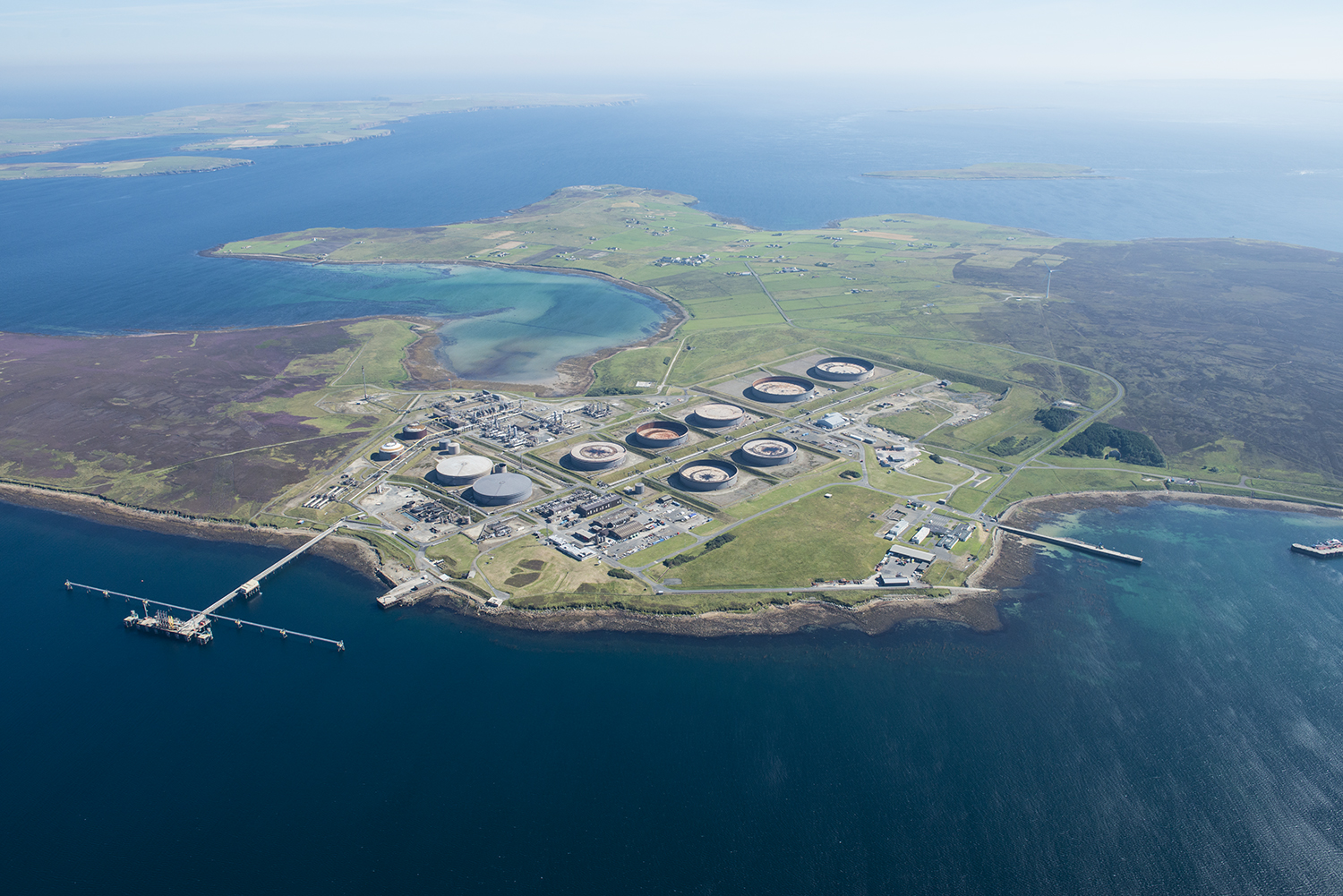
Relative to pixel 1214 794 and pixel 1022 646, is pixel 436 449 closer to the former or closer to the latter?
pixel 1022 646

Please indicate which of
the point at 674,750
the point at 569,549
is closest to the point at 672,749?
the point at 674,750

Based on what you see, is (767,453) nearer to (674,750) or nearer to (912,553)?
(912,553)

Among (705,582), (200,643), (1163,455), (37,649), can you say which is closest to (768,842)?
(705,582)

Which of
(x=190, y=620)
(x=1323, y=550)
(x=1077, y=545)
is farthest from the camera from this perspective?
(x=1077, y=545)

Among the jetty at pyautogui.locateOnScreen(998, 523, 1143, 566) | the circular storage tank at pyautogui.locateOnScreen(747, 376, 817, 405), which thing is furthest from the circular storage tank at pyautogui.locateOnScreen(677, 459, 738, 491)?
the jetty at pyautogui.locateOnScreen(998, 523, 1143, 566)

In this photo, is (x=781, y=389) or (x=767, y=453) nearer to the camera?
(x=767, y=453)

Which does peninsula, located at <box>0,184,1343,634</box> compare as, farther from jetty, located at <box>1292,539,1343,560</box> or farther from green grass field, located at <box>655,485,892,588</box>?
jetty, located at <box>1292,539,1343,560</box>

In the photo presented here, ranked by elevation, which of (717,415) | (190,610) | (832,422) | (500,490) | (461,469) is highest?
(832,422)
